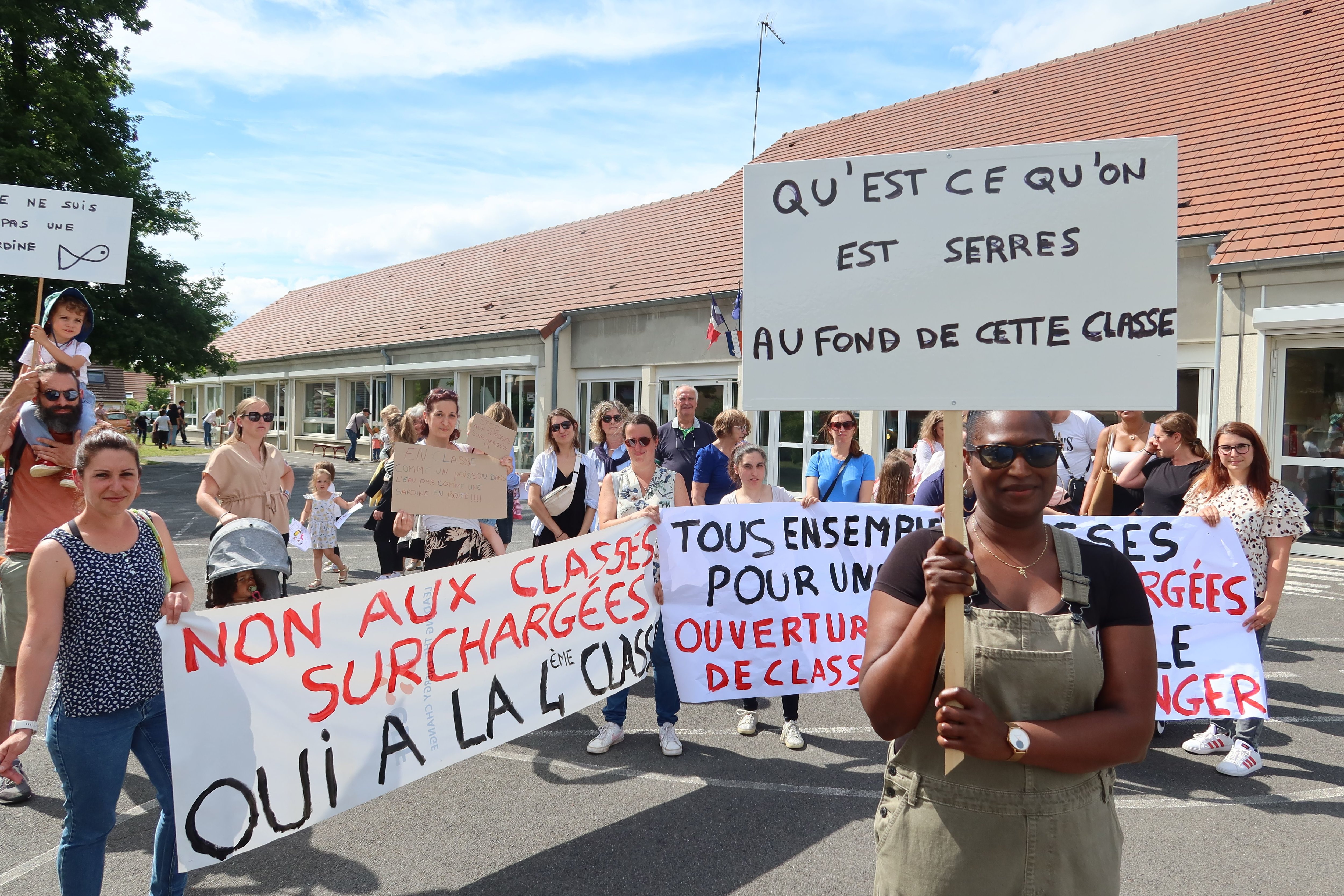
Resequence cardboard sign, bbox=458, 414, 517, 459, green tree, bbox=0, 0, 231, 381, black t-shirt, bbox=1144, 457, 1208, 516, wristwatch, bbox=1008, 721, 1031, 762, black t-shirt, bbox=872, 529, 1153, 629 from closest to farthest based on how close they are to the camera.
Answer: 1. wristwatch, bbox=1008, 721, 1031, 762
2. black t-shirt, bbox=872, 529, 1153, 629
3. black t-shirt, bbox=1144, 457, 1208, 516
4. cardboard sign, bbox=458, 414, 517, 459
5. green tree, bbox=0, 0, 231, 381

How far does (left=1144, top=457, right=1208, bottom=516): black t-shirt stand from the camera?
564 cm

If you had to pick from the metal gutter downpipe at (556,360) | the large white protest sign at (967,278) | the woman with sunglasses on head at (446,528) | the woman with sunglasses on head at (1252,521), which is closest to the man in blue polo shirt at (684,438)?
the woman with sunglasses on head at (446,528)

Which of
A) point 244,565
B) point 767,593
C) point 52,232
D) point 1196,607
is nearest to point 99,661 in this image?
point 244,565

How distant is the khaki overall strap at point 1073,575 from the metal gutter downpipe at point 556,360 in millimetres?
19820

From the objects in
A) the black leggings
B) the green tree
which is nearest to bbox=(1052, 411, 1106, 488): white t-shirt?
the black leggings

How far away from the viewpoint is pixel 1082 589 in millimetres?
1884

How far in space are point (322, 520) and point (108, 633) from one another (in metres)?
6.69

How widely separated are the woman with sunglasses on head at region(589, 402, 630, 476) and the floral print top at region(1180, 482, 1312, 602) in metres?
3.62

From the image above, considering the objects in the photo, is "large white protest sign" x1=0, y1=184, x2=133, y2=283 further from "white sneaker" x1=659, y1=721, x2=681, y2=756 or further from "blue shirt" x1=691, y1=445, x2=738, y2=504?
"white sneaker" x1=659, y1=721, x2=681, y2=756

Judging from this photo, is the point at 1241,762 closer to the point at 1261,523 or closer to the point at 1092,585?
the point at 1261,523

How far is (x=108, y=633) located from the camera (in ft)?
9.43

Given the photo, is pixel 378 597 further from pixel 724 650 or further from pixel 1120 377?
pixel 1120 377

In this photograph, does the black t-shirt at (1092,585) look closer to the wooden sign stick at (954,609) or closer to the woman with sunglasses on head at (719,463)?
the wooden sign stick at (954,609)

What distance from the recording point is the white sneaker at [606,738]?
4809 millimetres
